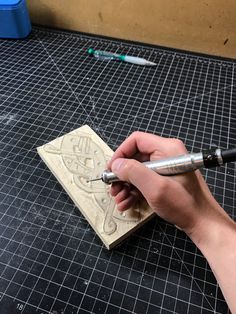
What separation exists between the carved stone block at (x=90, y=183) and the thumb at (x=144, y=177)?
0.16 m

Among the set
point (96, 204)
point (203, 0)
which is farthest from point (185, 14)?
point (96, 204)

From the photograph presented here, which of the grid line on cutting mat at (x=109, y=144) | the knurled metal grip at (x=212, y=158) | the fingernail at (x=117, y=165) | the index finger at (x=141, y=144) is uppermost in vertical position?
the knurled metal grip at (x=212, y=158)

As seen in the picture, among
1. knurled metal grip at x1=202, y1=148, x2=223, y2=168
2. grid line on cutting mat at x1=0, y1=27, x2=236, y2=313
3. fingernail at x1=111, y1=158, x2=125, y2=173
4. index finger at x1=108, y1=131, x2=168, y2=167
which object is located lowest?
grid line on cutting mat at x1=0, y1=27, x2=236, y2=313

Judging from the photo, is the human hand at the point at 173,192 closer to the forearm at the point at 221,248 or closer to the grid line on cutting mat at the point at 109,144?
the forearm at the point at 221,248

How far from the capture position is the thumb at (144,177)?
630 mm

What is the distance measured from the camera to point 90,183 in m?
0.87

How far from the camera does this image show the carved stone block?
30.5 inches

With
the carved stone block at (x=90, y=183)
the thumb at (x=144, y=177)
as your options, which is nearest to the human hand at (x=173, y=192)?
the thumb at (x=144, y=177)

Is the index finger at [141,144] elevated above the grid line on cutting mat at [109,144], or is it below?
above

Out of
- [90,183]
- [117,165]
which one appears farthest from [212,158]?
[90,183]

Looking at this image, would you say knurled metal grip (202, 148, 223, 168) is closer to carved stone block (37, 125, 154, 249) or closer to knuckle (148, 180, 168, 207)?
knuckle (148, 180, 168, 207)

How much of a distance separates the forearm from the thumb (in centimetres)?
13

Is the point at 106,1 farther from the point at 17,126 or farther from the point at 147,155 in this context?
the point at 147,155

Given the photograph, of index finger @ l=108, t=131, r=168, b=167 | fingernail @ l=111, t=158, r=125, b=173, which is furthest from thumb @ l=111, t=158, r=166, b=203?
index finger @ l=108, t=131, r=168, b=167
